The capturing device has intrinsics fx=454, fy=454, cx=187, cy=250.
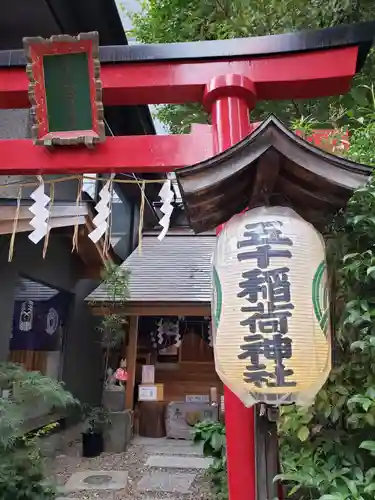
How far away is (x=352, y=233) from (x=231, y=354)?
129cm

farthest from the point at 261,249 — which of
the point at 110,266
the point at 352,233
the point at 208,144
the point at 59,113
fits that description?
the point at 110,266

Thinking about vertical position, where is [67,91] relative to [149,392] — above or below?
above

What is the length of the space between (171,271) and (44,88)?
6.78 m

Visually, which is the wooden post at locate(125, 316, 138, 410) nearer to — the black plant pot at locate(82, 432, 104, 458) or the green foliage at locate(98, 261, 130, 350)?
the green foliage at locate(98, 261, 130, 350)

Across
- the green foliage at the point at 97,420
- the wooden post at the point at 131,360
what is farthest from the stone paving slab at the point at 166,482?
the wooden post at the point at 131,360

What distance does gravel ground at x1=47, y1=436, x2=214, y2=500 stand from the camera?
573cm

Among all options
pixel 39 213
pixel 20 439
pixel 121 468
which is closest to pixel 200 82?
pixel 39 213

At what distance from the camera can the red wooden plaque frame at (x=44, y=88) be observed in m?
3.71

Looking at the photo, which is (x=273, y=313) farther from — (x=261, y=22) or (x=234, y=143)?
(x=261, y=22)

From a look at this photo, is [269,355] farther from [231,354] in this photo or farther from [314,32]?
[314,32]

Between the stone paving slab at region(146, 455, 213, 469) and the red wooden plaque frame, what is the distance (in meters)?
5.35

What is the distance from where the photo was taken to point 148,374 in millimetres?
10000

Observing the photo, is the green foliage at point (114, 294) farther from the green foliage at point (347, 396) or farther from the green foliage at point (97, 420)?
the green foliage at point (347, 396)

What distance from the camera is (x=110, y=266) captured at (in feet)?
29.3
